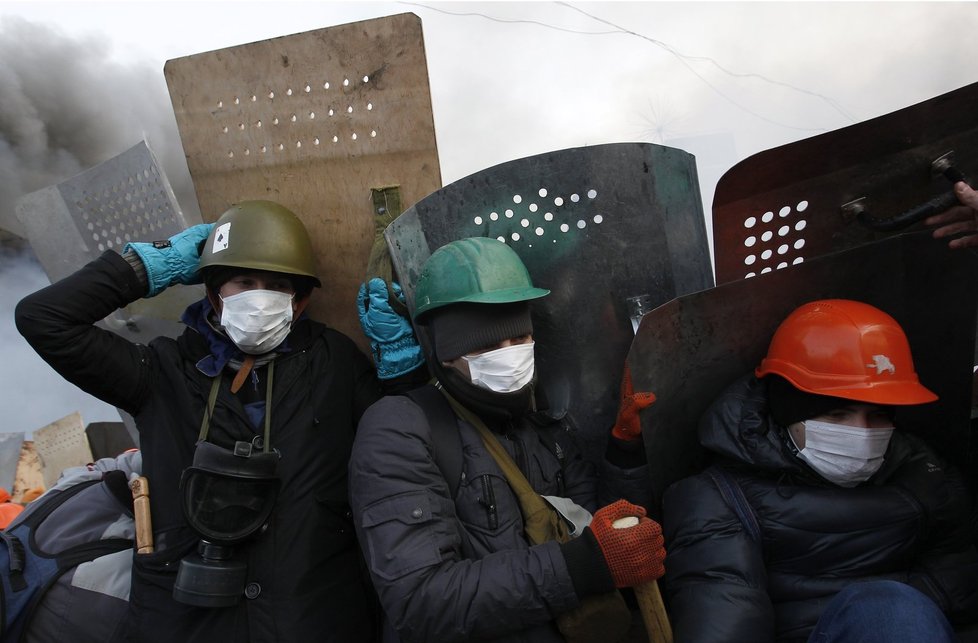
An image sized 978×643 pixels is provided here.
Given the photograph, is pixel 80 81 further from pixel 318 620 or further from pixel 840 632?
pixel 840 632

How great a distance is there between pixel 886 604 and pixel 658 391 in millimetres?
758

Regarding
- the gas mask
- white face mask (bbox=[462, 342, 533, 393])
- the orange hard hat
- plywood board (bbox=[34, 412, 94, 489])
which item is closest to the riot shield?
the gas mask

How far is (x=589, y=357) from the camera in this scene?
2.02 m

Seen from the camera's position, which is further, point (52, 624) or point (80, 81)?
point (80, 81)

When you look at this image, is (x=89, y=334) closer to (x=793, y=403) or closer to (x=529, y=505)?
(x=529, y=505)

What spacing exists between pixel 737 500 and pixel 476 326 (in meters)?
0.95

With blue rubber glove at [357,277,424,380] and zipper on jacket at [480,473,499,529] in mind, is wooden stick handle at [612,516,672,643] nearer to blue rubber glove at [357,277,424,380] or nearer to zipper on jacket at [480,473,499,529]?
zipper on jacket at [480,473,499,529]

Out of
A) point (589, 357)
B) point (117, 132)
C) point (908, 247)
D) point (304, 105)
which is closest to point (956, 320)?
point (908, 247)

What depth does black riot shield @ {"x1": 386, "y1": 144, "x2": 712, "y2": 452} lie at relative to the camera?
1.88 meters

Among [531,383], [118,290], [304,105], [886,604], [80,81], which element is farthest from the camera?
[80,81]

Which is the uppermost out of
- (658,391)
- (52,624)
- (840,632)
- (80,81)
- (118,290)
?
(80,81)

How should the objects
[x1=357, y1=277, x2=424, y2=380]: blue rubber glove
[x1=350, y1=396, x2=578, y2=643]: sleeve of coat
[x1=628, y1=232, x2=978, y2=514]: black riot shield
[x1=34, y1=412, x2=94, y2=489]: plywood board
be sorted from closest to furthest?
[x1=350, y1=396, x2=578, y2=643]: sleeve of coat, [x1=628, y1=232, x2=978, y2=514]: black riot shield, [x1=357, y1=277, x2=424, y2=380]: blue rubber glove, [x1=34, y1=412, x2=94, y2=489]: plywood board

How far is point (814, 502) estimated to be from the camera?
1.69 m

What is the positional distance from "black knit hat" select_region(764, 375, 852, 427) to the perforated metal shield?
0.39 m
